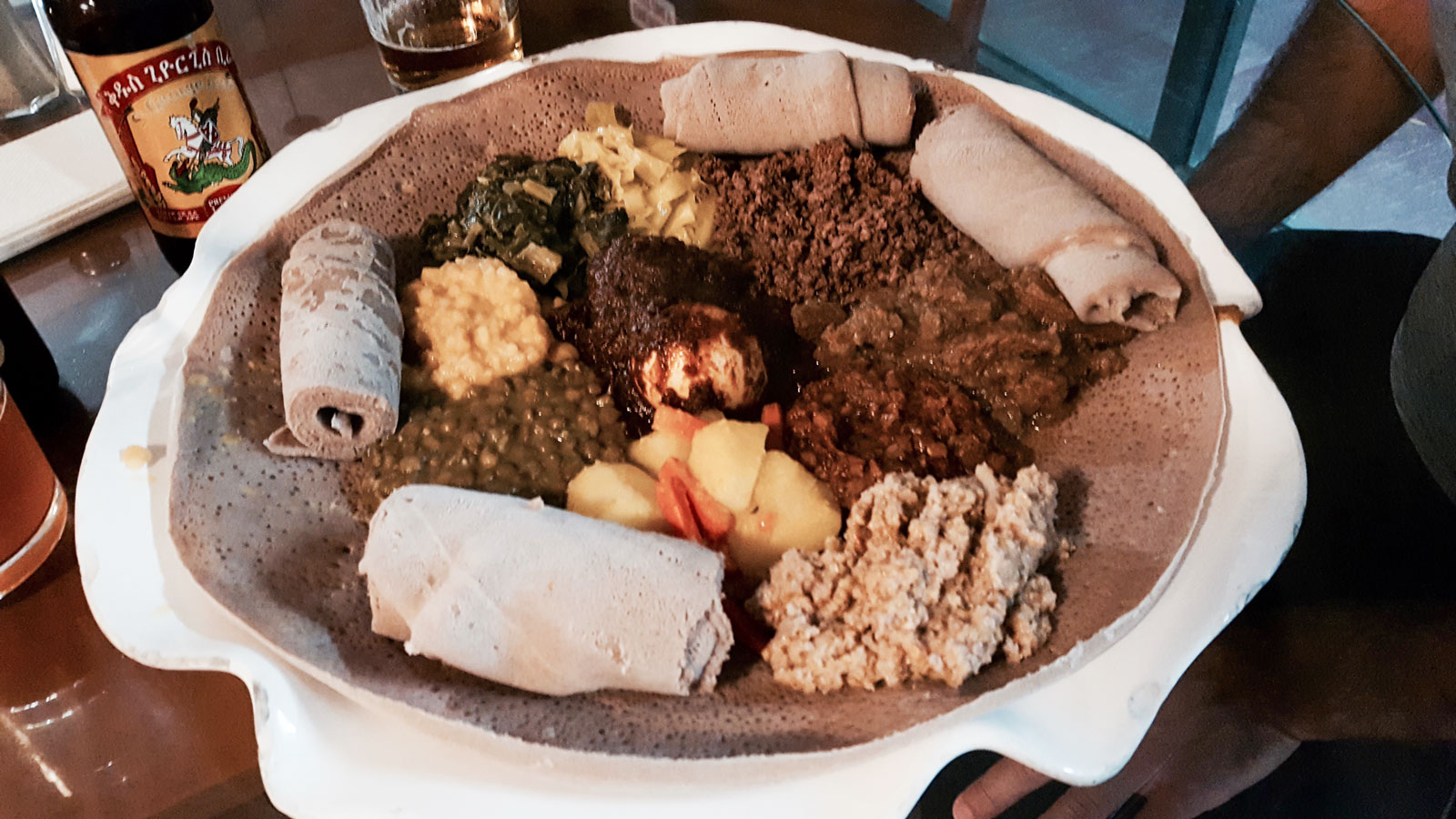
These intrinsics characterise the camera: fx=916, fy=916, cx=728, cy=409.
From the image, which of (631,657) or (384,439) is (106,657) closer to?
(384,439)

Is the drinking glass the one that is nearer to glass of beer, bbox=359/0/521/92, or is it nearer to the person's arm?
glass of beer, bbox=359/0/521/92

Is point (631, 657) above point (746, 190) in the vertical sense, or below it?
below

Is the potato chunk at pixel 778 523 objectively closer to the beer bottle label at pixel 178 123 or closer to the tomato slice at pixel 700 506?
the tomato slice at pixel 700 506

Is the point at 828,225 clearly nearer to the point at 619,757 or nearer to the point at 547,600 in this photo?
the point at 547,600

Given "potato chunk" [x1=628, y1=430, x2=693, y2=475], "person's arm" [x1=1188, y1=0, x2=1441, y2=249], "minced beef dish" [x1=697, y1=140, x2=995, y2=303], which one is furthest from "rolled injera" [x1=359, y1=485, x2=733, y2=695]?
"person's arm" [x1=1188, y1=0, x2=1441, y2=249]

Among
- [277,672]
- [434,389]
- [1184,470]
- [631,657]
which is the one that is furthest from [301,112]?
[1184,470]

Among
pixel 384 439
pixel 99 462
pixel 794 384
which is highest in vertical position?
pixel 99 462

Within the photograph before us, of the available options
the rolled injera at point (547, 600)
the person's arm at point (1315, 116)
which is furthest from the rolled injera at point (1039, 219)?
the rolled injera at point (547, 600)
